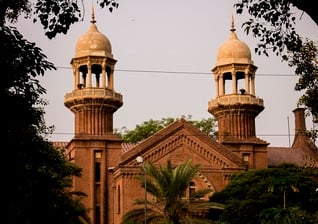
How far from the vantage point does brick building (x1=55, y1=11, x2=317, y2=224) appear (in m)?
51.1

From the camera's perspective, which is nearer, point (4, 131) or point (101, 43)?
point (4, 131)

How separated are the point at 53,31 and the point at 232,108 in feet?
159

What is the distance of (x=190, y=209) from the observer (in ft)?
148

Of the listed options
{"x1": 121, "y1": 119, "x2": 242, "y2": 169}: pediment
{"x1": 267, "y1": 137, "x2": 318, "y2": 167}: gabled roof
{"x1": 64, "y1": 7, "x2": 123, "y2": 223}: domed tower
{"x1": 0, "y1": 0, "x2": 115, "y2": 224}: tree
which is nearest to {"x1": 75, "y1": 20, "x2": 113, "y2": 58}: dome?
{"x1": 64, "y1": 7, "x2": 123, "y2": 223}: domed tower

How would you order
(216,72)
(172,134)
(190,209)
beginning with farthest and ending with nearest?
1. (216,72)
2. (172,134)
3. (190,209)

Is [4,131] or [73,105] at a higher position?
[73,105]

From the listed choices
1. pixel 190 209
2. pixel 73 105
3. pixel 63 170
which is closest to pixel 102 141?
pixel 73 105

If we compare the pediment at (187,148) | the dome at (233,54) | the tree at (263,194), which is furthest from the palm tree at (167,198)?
the dome at (233,54)

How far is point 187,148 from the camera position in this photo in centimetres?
5184

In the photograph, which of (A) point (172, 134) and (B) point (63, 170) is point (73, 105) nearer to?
(A) point (172, 134)

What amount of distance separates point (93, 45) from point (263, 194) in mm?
17177

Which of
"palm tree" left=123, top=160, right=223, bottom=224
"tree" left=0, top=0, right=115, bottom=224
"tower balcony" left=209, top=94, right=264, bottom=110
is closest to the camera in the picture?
"tree" left=0, top=0, right=115, bottom=224

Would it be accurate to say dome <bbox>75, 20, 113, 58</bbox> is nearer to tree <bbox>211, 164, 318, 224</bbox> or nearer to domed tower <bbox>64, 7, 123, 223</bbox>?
domed tower <bbox>64, 7, 123, 223</bbox>

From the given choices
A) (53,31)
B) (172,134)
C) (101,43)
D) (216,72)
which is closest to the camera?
(53,31)
